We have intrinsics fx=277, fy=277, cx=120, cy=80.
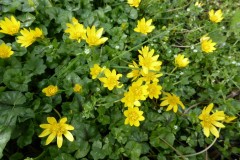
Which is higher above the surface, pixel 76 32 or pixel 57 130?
pixel 76 32

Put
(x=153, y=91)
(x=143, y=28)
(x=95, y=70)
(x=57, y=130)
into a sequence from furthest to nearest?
1. (x=143, y=28)
2. (x=153, y=91)
3. (x=95, y=70)
4. (x=57, y=130)

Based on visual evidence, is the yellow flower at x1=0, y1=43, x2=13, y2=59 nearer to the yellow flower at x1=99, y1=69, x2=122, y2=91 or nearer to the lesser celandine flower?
the yellow flower at x1=99, y1=69, x2=122, y2=91

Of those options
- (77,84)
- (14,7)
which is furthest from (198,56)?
(14,7)

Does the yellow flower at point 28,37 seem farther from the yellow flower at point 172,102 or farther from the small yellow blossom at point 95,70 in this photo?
the yellow flower at point 172,102

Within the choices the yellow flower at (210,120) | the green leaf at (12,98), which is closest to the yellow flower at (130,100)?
the yellow flower at (210,120)

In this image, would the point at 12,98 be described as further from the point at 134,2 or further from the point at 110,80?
the point at 134,2

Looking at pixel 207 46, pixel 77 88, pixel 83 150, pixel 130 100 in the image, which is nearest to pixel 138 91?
pixel 130 100
